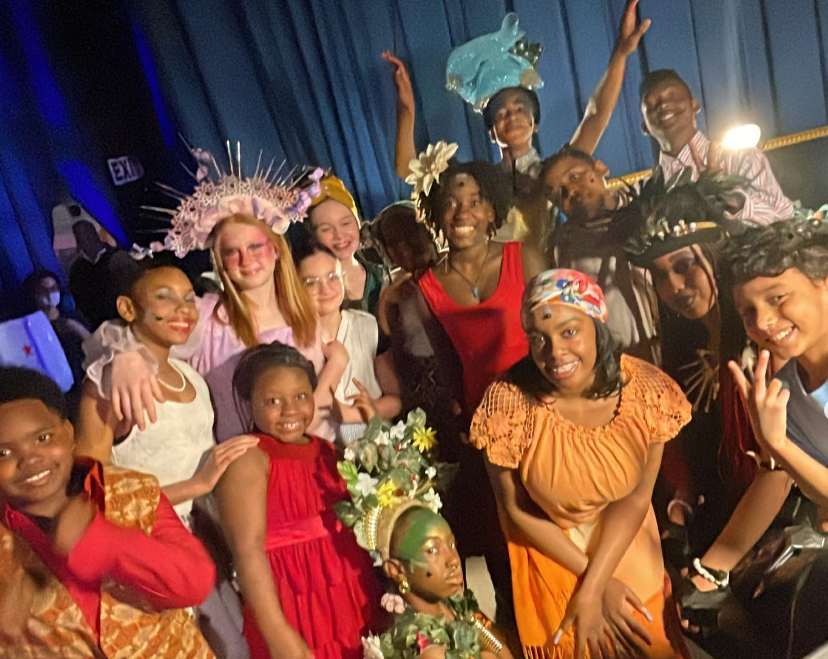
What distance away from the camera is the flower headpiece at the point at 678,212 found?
174cm

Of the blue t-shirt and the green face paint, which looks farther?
the blue t-shirt

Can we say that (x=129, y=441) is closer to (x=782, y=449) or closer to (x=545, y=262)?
(x=545, y=262)

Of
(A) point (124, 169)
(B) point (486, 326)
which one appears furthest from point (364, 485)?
(A) point (124, 169)

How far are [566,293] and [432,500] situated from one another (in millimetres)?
639

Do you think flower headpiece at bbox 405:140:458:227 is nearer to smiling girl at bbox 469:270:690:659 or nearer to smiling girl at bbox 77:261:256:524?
smiling girl at bbox 469:270:690:659

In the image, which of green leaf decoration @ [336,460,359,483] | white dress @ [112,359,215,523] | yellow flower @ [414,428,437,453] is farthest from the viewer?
yellow flower @ [414,428,437,453]

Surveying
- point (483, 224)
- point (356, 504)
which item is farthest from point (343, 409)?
point (483, 224)

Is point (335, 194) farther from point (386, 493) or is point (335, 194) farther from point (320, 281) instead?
point (386, 493)

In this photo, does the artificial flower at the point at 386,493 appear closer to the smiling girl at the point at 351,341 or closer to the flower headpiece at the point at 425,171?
the smiling girl at the point at 351,341

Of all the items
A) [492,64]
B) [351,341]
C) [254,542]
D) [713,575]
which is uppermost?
[492,64]

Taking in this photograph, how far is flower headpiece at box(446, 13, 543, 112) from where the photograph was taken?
5.59 feet

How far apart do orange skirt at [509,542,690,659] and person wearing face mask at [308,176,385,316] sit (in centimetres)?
79

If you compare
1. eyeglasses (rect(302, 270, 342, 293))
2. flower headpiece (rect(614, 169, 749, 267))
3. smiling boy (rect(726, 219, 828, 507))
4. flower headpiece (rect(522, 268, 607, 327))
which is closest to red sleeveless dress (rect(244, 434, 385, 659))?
eyeglasses (rect(302, 270, 342, 293))

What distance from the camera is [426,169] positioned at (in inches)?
67.0
